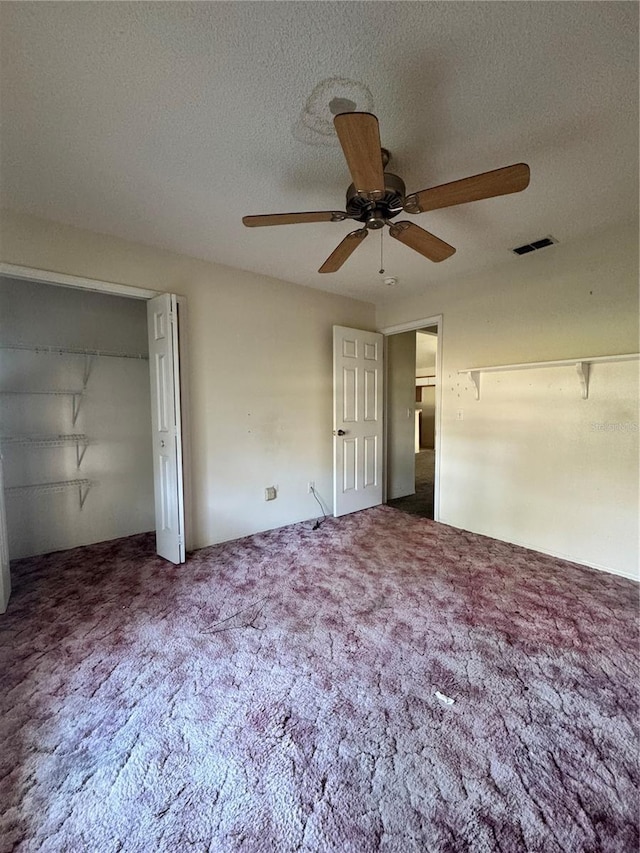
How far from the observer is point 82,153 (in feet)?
6.00

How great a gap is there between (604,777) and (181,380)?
3214 mm

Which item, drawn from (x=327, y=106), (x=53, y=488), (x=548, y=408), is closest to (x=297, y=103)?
(x=327, y=106)

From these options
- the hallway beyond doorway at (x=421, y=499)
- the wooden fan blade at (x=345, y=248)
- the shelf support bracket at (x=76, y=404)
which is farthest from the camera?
the hallway beyond doorway at (x=421, y=499)

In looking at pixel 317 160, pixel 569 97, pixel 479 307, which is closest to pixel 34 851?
pixel 317 160

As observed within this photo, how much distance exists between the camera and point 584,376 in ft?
9.10

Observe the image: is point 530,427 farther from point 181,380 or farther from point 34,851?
point 34,851

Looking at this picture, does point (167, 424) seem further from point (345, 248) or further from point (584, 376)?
point (584, 376)

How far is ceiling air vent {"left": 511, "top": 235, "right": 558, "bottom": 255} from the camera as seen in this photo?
9.22 feet

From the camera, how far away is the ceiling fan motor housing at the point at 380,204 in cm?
182

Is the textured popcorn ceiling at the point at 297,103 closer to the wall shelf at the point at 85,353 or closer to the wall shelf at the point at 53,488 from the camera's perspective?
the wall shelf at the point at 85,353

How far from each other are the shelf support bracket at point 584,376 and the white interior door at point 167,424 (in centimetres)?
310

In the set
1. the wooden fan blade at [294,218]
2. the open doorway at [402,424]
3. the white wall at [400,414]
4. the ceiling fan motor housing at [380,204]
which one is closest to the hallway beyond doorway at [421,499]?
the open doorway at [402,424]

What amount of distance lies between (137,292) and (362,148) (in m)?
2.21

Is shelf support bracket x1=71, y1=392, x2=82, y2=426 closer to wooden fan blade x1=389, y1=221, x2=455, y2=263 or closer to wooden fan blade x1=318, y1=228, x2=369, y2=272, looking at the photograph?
wooden fan blade x1=318, y1=228, x2=369, y2=272
